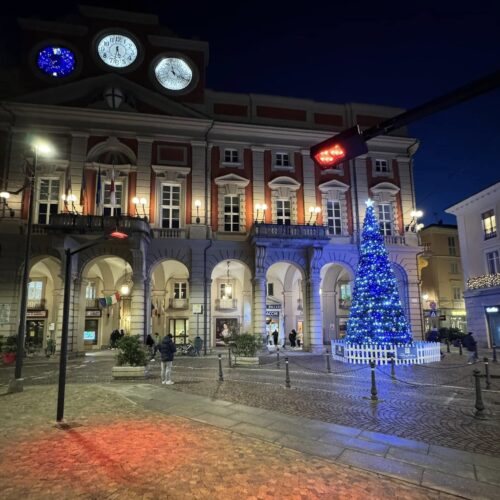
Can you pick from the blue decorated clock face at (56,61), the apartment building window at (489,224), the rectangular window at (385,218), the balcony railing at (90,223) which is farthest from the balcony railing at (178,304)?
the apartment building window at (489,224)

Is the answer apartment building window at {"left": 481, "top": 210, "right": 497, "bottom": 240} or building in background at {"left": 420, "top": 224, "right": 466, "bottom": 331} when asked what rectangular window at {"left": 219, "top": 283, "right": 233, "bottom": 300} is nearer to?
apartment building window at {"left": 481, "top": 210, "right": 497, "bottom": 240}

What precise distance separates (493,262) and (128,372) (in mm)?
29743

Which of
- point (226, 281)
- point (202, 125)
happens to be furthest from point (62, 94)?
point (226, 281)

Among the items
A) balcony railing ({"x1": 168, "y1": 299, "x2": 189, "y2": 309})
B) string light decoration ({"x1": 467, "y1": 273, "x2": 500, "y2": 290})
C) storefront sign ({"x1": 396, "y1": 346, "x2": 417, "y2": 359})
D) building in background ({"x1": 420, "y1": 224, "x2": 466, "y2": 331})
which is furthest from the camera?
building in background ({"x1": 420, "y1": 224, "x2": 466, "y2": 331})

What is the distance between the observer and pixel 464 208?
113 feet

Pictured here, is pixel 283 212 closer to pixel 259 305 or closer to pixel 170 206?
pixel 259 305

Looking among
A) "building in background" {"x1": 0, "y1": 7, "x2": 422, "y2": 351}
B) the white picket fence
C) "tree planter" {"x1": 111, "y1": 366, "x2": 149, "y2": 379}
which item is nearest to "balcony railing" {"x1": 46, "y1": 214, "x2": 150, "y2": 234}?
"building in background" {"x1": 0, "y1": 7, "x2": 422, "y2": 351}

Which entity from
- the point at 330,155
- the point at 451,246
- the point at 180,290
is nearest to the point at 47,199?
the point at 180,290

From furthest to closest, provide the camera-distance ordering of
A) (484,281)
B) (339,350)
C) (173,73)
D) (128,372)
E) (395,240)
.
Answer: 1. (484,281)
2. (395,240)
3. (173,73)
4. (339,350)
5. (128,372)

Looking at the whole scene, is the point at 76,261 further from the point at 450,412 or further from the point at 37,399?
the point at 450,412

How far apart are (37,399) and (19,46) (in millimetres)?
26636

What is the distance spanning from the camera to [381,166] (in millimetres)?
31312

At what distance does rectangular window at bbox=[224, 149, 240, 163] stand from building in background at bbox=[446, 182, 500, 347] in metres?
20.4

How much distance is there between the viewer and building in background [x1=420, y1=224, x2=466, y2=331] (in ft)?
153
